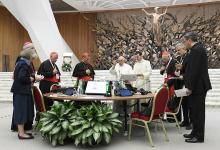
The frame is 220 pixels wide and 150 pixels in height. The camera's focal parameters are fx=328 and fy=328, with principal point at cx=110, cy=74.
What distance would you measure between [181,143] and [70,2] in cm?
1310

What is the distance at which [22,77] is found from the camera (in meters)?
4.93

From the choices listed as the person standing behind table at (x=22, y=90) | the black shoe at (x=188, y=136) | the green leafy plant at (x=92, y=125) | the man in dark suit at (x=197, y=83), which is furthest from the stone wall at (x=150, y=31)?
the green leafy plant at (x=92, y=125)


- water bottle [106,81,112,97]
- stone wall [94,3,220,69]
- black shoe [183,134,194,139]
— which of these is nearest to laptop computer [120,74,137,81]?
water bottle [106,81,112,97]

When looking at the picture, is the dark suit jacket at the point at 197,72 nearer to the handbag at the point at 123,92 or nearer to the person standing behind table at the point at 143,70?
the handbag at the point at 123,92

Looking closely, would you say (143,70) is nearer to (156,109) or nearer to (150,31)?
(156,109)

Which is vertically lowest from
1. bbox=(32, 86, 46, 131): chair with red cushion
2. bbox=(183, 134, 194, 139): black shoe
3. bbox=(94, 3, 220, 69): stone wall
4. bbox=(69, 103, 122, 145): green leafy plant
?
bbox=(183, 134, 194, 139): black shoe

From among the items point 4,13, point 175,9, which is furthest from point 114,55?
point 4,13

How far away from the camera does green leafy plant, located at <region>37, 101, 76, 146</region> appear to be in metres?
4.54

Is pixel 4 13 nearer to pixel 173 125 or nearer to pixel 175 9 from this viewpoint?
pixel 175 9

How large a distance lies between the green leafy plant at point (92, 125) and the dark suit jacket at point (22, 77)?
0.96 m

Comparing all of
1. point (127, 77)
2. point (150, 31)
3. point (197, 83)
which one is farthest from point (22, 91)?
point (150, 31)

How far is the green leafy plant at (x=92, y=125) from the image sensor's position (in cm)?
438

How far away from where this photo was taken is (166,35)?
15133mm

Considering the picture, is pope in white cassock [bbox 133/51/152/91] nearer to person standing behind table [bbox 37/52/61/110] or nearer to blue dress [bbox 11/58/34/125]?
person standing behind table [bbox 37/52/61/110]
